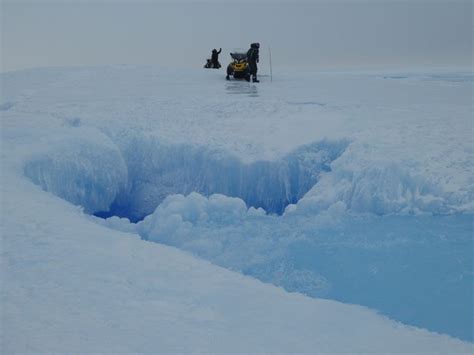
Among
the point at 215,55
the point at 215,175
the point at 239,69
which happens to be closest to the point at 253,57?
the point at 239,69

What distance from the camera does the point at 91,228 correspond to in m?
4.91

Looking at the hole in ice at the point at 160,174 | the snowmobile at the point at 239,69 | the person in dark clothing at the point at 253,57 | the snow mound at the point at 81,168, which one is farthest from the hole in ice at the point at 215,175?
the snowmobile at the point at 239,69

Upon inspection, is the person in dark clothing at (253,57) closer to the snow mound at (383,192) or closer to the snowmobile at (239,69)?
the snowmobile at (239,69)

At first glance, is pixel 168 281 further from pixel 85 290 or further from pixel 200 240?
pixel 200 240

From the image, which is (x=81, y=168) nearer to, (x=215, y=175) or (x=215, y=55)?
(x=215, y=175)

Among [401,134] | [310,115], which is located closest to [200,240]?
[401,134]

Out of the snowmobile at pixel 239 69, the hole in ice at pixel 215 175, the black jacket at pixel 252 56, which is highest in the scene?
the black jacket at pixel 252 56

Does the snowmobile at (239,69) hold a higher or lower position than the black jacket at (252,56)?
lower

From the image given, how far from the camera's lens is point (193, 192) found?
696cm

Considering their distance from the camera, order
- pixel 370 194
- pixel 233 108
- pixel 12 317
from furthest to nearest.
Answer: pixel 233 108
pixel 370 194
pixel 12 317

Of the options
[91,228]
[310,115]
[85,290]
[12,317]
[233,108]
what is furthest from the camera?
[233,108]

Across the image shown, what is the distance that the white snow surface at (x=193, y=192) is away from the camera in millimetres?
3256

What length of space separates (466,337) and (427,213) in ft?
8.28

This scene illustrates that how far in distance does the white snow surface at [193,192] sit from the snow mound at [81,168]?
0.07ft
